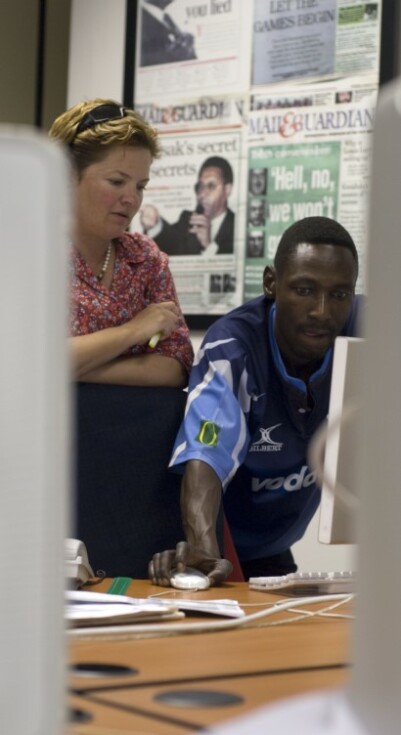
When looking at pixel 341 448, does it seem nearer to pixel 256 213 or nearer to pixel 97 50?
pixel 256 213

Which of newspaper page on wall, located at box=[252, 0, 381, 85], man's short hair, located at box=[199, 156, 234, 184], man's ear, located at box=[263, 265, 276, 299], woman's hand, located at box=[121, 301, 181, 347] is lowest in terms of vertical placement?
woman's hand, located at box=[121, 301, 181, 347]

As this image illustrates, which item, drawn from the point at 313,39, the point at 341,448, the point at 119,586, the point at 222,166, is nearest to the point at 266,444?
the point at 119,586

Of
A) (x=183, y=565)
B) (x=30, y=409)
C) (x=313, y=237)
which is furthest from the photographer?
(x=313, y=237)

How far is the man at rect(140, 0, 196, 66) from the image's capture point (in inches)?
126

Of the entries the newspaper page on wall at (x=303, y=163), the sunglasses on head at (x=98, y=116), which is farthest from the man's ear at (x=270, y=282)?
the newspaper page on wall at (x=303, y=163)

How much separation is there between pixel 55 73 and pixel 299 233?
1808 mm

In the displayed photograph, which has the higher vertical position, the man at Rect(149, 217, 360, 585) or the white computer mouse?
the man at Rect(149, 217, 360, 585)

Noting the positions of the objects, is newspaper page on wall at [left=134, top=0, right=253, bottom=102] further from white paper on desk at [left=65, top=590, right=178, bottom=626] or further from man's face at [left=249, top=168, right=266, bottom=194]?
white paper on desk at [left=65, top=590, right=178, bottom=626]

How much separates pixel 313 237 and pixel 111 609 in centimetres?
121

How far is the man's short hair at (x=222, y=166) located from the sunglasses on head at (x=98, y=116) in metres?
0.79

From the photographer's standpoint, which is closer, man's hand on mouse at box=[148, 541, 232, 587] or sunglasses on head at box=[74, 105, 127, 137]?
man's hand on mouse at box=[148, 541, 232, 587]

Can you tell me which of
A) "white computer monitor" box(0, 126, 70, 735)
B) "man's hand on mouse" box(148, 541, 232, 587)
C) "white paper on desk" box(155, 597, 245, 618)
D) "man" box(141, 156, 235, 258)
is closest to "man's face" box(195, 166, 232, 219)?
"man" box(141, 156, 235, 258)

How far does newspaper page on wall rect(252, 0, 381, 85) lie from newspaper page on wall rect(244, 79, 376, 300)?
48mm

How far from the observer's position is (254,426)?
7.04 feet
